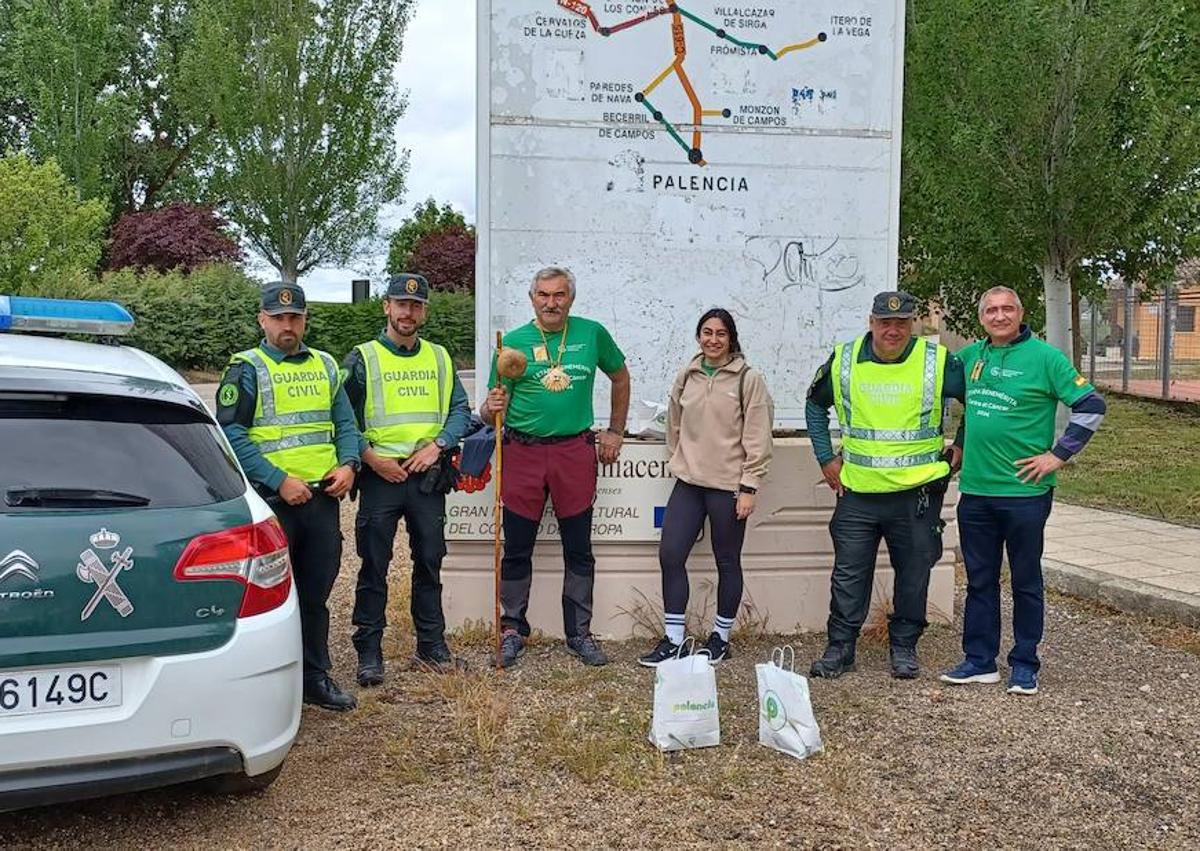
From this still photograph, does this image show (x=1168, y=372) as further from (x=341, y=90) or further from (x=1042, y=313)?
(x=341, y=90)

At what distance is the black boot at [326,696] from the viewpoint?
477 centimetres

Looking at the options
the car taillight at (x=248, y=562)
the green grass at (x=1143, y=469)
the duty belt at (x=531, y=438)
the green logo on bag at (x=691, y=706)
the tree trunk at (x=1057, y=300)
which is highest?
the tree trunk at (x=1057, y=300)

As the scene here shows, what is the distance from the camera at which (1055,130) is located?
12.6 meters

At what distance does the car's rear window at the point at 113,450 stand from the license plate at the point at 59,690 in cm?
46

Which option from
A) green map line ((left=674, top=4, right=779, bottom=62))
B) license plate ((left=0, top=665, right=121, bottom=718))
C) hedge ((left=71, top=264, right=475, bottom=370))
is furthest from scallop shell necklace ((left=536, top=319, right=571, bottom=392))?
hedge ((left=71, top=264, right=475, bottom=370))

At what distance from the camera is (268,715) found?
11.3 ft

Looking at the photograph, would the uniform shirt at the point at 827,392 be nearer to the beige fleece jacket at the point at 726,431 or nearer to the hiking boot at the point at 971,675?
the beige fleece jacket at the point at 726,431

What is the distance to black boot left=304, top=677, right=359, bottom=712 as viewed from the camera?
477cm

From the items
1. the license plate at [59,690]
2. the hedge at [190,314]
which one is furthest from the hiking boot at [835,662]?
the hedge at [190,314]

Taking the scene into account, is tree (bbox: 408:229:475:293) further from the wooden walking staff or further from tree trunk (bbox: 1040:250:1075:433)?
the wooden walking staff

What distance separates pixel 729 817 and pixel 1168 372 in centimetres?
1770

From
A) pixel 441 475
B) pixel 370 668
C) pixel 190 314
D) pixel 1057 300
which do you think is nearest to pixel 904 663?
pixel 441 475

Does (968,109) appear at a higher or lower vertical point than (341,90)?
lower

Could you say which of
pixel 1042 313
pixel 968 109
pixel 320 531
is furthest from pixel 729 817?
pixel 1042 313
